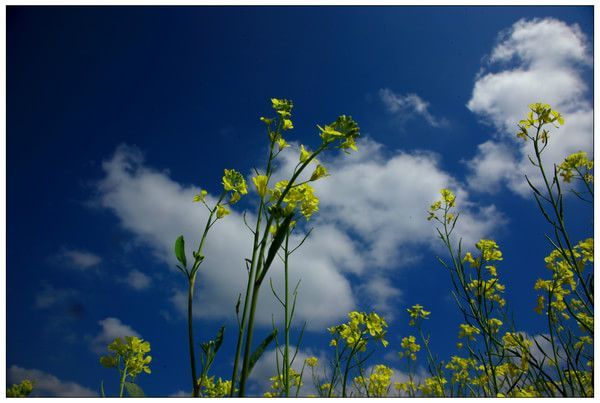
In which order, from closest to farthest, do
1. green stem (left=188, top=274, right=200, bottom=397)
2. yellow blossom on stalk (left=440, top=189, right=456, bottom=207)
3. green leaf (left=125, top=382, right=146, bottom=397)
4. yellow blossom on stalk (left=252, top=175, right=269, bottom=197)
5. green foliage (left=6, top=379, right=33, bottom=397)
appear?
green stem (left=188, top=274, right=200, bottom=397), yellow blossom on stalk (left=252, top=175, right=269, bottom=197), green leaf (left=125, top=382, right=146, bottom=397), green foliage (left=6, top=379, right=33, bottom=397), yellow blossom on stalk (left=440, top=189, right=456, bottom=207)

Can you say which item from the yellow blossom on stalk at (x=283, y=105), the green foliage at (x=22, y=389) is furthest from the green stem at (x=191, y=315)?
the green foliage at (x=22, y=389)

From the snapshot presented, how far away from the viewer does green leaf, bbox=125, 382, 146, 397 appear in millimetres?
1148

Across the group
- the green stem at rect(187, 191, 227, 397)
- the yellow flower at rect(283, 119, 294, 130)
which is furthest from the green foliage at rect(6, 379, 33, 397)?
the yellow flower at rect(283, 119, 294, 130)

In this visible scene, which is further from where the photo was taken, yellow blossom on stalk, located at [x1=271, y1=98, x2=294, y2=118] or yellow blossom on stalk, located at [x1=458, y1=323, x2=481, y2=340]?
yellow blossom on stalk, located at [x1=458, y1=323, x2=481, y2=340]

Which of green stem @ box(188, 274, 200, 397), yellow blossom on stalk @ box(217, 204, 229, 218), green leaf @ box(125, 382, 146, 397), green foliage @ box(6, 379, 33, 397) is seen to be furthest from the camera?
green foliage @ box(6, 379, 33, 397)

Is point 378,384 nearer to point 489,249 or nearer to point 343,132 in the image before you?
point 489,249

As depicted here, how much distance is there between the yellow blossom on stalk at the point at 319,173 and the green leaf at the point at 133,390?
34.3 inches

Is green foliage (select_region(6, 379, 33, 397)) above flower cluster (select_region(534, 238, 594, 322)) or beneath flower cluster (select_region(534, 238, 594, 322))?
beneath

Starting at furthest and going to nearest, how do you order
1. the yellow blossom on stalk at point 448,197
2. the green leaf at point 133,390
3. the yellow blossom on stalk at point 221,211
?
1. the yellow blossom on stalk at point 448,197
2. the yellow blossom on stalk at point 221,211
3. the green leaf at point 133,390

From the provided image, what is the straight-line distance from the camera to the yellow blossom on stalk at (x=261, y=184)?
1047mm

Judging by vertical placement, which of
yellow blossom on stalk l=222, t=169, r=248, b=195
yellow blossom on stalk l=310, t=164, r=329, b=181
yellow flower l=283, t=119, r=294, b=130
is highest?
yellow flower l=283, t=119, r=294, b=130

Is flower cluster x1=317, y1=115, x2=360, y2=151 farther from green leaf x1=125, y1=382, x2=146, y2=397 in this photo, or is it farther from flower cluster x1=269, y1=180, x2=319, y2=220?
green leaf x1=125, y1=382, x2=146, y2=397

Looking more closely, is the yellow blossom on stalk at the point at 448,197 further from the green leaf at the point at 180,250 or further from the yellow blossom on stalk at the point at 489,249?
the green leaf at the point at 180,250

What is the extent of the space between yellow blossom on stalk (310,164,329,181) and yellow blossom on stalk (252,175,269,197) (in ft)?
0.59
